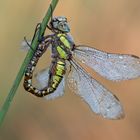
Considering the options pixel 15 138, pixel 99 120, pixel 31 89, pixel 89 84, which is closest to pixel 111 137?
pixel 99 120

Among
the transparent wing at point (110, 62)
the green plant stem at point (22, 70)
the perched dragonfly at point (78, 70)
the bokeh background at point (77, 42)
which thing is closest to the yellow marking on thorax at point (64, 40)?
the perched dragonfly at point (78, 70)

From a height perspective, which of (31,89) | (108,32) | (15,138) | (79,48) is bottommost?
(15,138)

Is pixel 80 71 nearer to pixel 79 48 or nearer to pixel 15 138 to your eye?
pixel 79 48

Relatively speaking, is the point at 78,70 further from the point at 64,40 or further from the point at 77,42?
the point at 77,42

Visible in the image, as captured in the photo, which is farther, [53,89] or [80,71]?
[80,71]

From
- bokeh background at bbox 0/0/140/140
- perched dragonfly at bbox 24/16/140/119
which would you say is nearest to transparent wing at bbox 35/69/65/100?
perched dragonfly at bbox 24/16/140/119

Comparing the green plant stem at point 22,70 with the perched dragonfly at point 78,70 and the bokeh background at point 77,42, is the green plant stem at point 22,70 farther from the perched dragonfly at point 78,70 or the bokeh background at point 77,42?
the bokeh background at point 77,42

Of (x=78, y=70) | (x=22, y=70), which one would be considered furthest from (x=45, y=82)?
(x=22, y=70)

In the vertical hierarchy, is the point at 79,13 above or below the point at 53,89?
above
